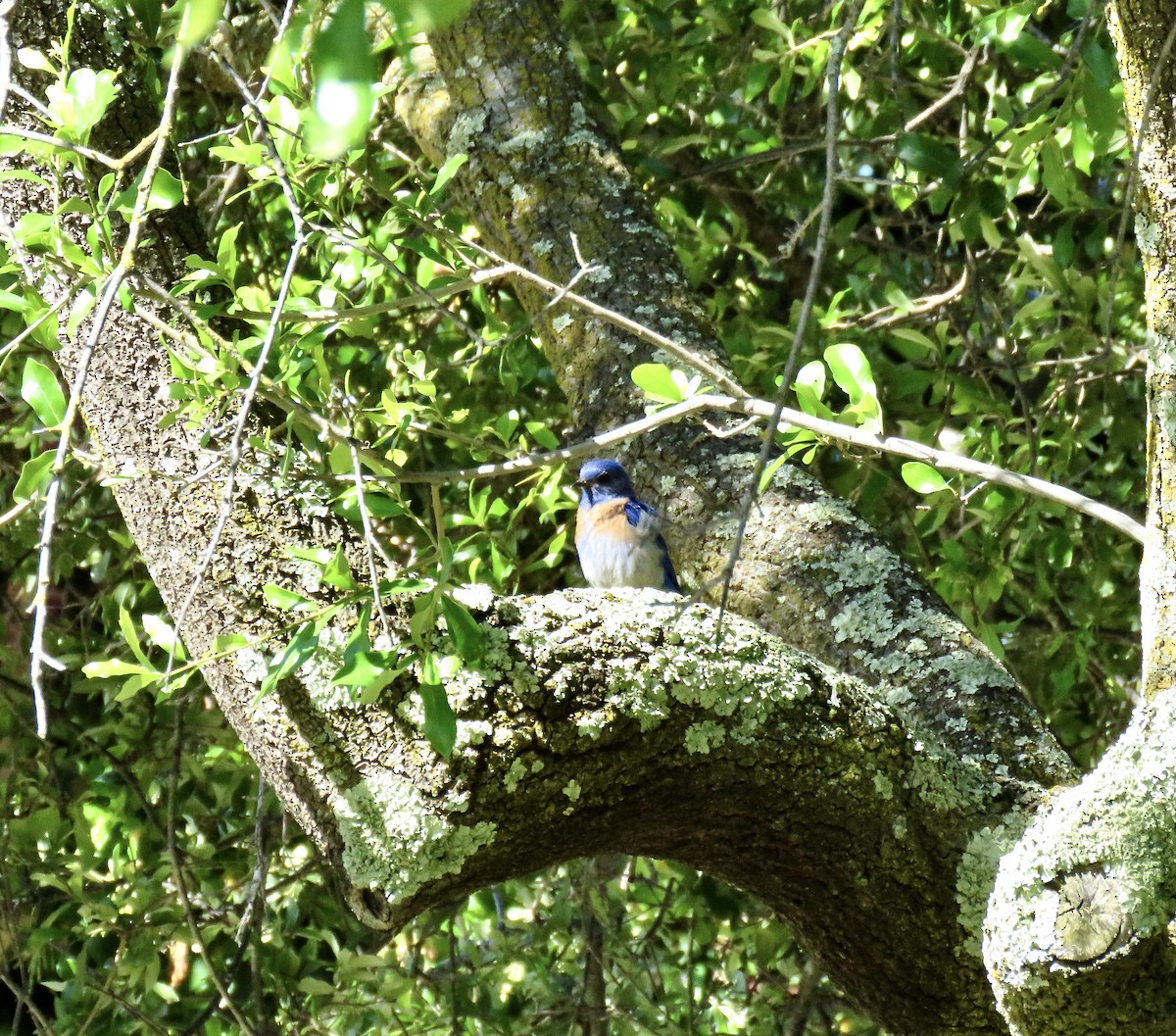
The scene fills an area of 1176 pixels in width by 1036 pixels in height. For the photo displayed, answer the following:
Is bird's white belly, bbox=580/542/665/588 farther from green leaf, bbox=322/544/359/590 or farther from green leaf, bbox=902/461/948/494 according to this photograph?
green leaf, bbox=322/544/359/590

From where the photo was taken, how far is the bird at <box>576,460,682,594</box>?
13.5ft

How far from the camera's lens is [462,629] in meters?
1.72

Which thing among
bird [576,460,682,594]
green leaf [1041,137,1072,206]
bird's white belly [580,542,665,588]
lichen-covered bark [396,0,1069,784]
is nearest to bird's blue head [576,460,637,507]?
bird [576,460,682,594]

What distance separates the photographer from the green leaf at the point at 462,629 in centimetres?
172

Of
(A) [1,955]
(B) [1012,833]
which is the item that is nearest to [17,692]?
(A) [1,955]

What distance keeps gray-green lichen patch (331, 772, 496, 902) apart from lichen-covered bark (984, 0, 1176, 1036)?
0.76 metres

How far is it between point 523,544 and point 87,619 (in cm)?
152

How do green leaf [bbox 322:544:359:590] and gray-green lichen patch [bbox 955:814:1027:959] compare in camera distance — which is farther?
gray-green lichen patch [bbox 955:814:1027:959]

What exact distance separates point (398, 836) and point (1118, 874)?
0.99 metres

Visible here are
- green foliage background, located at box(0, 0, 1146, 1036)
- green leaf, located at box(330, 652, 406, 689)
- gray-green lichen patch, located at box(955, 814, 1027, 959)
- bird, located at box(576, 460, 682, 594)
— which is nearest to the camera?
green leaf, located at box(330, 652, 406, 689)

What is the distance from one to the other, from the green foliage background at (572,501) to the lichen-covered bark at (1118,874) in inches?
40.5

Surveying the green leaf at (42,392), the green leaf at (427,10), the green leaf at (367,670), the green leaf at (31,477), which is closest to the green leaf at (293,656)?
the green leaf at (367,670)

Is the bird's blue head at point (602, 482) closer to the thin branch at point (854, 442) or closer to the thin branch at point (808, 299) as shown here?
the thin branch at point (854, 442)

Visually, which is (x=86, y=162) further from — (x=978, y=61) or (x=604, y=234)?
(x=978, y=61)
